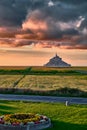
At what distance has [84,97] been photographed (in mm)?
57906

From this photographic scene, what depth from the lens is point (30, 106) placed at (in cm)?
4559

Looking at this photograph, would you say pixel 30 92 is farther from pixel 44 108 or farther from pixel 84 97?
pixel 44 108

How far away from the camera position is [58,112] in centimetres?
4116

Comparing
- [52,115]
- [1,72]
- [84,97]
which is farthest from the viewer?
[1,72]

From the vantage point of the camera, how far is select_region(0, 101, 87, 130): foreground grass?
117ft

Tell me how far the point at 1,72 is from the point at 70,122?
9165 centimetres

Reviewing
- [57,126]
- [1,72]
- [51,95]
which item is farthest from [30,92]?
[1,72]

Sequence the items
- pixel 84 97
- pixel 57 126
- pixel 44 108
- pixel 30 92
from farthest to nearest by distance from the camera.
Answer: pixel 30 92, pixel 84 97, pixel 44 108, pixel 57 126

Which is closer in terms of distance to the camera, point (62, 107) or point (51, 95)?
point (62, 107)

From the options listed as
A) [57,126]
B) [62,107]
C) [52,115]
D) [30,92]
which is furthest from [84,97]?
[57,126]

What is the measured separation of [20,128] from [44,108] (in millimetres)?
11091

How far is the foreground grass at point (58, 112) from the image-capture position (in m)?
35.6

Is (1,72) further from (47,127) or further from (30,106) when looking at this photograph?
(47,127)

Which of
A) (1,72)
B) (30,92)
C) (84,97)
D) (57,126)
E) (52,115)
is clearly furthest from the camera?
(1,72)
